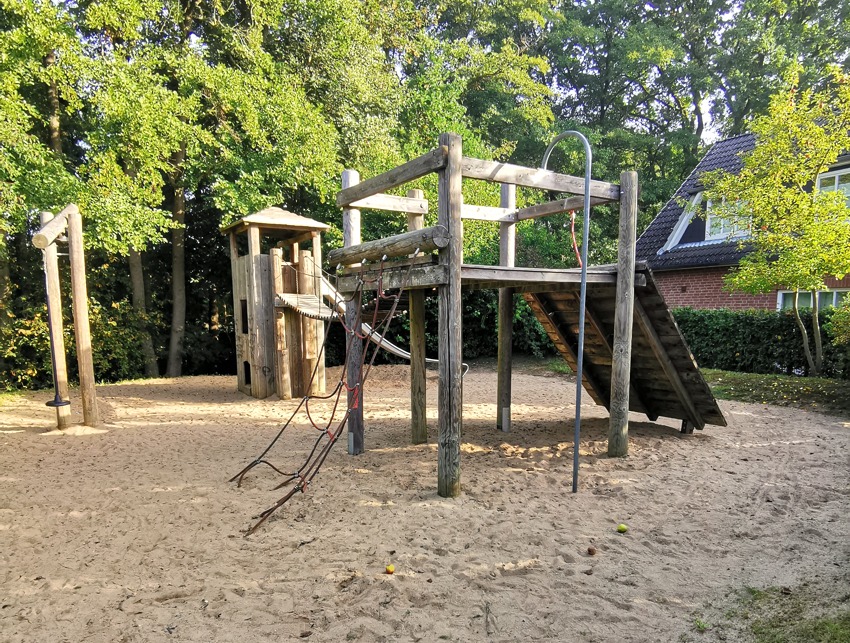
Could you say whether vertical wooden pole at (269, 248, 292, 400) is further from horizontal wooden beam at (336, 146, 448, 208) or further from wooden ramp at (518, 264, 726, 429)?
wooden ramp at (518, 264, 726, 429)

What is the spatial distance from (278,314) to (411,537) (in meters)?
6.28

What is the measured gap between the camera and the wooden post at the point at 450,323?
4.33m

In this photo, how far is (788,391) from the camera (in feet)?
30.9

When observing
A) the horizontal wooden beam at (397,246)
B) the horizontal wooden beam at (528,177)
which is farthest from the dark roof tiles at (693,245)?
the horizontal wooden beam at (397,246)

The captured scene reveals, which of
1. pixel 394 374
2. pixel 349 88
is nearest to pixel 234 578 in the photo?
pixel 394 374

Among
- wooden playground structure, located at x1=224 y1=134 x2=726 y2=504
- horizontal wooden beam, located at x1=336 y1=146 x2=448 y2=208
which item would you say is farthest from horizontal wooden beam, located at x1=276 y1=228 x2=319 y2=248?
horizontal wooden beam, located at x1=336 y1=146 x2=448 y2=208

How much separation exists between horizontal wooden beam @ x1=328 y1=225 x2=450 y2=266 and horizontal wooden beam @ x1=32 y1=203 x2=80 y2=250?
12.4ft

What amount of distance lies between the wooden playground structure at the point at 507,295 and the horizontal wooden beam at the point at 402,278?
0.01m

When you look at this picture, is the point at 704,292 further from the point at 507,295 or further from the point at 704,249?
the point at 507,295

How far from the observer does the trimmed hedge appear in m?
10.8

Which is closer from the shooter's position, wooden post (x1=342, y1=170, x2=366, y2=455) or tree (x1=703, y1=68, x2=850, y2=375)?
wooden post (x1=342, y1=170, x2=366, y2=455)

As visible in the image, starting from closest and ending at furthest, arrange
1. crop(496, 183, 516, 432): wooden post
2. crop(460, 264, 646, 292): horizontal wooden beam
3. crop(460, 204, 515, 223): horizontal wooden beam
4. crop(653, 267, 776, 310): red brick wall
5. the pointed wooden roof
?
crop(460, 264, 646, 292): horizontal wooden beam, crop(460, 204, 515, 223): horizontal wooden beam, crop(496, 183, 516, 432): wooden post, the pointed wooden roof, crop(653, 267, 776, 310): red brick wall

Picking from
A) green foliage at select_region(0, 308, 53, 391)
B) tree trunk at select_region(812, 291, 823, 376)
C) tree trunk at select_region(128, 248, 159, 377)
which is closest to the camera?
tree trunk at select_region(812, 291, 823, 376)

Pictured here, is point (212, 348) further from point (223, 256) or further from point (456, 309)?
point (456, 309)
